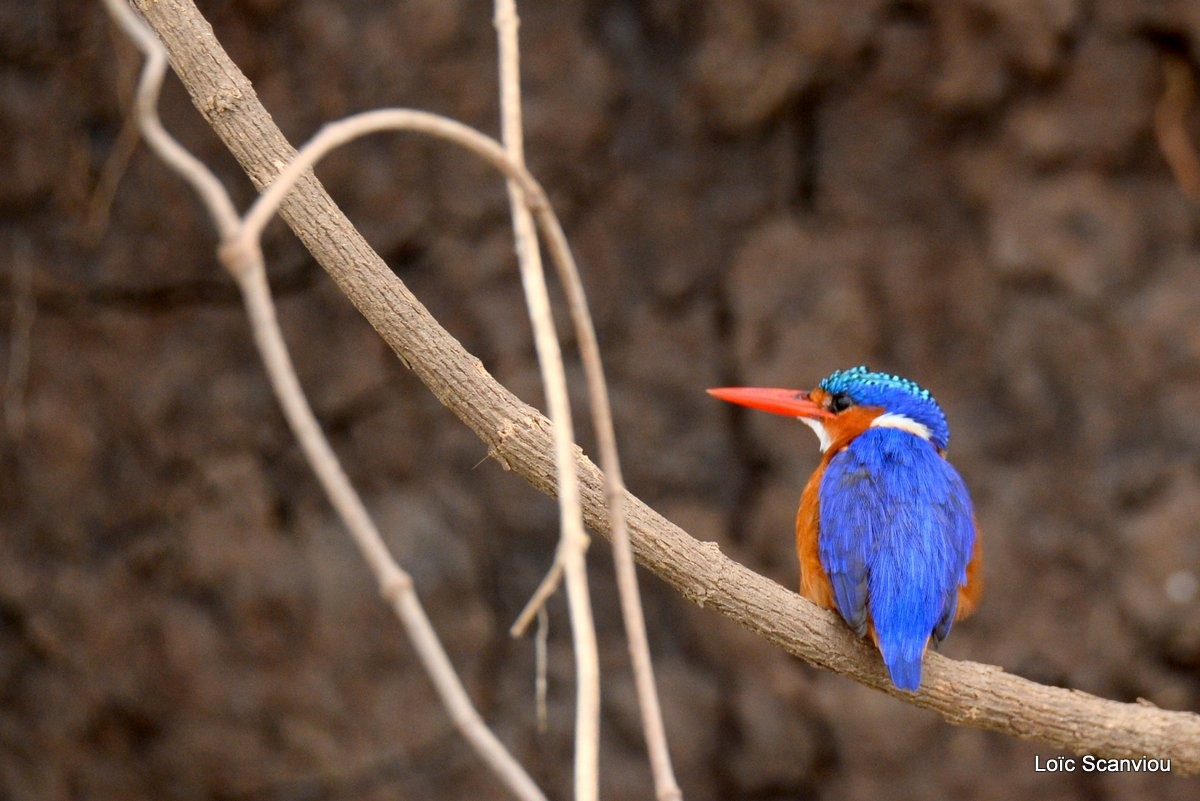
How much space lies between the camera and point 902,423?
2.41 m

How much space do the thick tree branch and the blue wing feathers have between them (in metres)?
0.07

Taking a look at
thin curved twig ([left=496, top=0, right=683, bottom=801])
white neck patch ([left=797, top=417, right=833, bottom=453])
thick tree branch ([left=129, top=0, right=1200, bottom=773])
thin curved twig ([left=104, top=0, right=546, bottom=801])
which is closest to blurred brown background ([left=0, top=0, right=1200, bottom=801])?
white neck patch ([left=797, top=417, right=833, bottom=453])

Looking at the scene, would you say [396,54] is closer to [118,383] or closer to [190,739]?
[118,383]

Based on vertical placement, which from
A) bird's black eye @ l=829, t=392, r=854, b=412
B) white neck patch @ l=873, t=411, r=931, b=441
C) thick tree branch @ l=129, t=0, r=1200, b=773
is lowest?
thick tree branch @ l=129, t=0, r=1200, b=773

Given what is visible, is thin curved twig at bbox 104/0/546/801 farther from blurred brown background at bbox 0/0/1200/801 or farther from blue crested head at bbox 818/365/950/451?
blurred brown background at bbox 0/0/1200/801

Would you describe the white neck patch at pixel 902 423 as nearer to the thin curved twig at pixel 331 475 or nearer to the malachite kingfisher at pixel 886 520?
the malachite kingfisher at pixel 886 520

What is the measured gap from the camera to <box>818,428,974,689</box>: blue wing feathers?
6.22ft

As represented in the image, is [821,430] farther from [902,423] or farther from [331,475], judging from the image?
[331,475]

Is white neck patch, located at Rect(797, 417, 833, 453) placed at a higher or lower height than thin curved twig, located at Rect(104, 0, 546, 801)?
higher

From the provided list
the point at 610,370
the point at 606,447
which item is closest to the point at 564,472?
the point at 606,447

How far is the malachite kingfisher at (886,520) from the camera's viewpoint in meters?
1.92

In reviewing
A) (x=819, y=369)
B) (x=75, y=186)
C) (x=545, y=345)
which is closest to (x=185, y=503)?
(x=75, y=186)

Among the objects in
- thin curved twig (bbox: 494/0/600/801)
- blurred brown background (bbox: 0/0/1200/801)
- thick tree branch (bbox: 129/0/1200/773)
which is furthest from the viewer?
blurred brown background (bbox: 0/0/1200/801)

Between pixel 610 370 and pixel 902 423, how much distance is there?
46.9 inches
